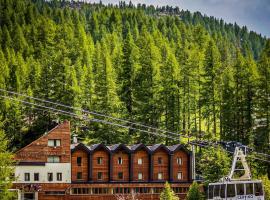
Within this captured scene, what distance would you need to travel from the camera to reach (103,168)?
7588 centimetres

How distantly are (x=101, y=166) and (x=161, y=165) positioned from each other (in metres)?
8.03

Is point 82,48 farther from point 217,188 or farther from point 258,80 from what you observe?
point 217,188

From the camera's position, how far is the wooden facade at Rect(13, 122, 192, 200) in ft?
242

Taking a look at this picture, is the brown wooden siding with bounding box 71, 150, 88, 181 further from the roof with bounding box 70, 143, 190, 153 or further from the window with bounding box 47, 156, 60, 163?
the window with bounding box 47, 156, 60, 163

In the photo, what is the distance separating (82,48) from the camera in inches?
5399

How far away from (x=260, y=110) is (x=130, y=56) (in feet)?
88.6

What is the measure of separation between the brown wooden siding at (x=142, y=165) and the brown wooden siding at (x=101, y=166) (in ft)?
12.0

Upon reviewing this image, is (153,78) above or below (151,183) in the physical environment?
above

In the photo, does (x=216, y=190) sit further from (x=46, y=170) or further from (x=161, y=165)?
(x=46, y=170)

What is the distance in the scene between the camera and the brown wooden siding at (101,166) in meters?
75.4

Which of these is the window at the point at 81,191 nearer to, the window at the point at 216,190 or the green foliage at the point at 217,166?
the green foliage at the point at 217,166

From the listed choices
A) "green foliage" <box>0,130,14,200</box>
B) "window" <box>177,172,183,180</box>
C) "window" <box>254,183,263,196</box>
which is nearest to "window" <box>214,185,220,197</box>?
"window" <box>254,183,263,196</box>

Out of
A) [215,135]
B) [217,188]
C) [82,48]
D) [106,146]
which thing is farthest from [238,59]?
[82,48]

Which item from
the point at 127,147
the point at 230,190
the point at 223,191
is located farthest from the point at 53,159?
the point at 230,190
